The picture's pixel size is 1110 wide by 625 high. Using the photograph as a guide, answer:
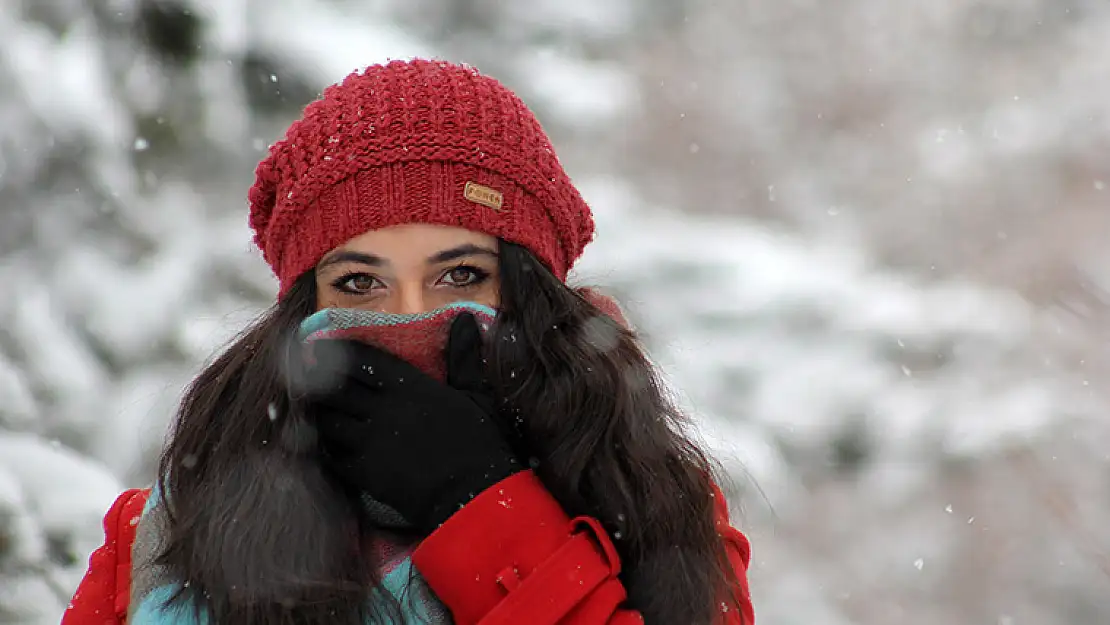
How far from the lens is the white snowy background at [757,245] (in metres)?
2.61

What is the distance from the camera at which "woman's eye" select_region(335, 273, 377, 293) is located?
5.21 ft

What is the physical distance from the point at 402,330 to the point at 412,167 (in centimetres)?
28

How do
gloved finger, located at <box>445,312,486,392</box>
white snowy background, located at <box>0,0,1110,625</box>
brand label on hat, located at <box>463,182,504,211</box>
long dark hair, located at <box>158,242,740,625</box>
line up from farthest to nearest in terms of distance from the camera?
white snowy background, located at <box>0,0,1110,625</box>
brand label on hat, located at <box>463,182,504,211</box>
gloved finger, located at <box>445,312,486,392</box>
long dark hair, located at <box>158,242,740,625</box>

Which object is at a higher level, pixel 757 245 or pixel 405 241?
pixel 405 241

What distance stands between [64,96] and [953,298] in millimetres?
3319

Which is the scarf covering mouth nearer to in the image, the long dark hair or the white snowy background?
the long dark hair

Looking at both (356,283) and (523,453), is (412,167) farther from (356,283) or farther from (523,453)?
(523,453)

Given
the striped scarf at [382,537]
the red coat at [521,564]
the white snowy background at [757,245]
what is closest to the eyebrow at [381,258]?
the striped scarf at [382,537]

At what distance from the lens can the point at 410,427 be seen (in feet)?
4.46

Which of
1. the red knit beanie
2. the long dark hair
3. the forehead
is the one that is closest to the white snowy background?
the long dark hair

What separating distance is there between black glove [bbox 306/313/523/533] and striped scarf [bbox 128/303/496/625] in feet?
0.08

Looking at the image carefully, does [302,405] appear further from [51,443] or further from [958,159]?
[958,159]

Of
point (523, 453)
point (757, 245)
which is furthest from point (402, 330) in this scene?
point (757, 245)

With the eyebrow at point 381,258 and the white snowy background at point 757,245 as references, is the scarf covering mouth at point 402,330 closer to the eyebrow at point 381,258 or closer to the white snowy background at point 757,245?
the eyebrow at point 381,258
